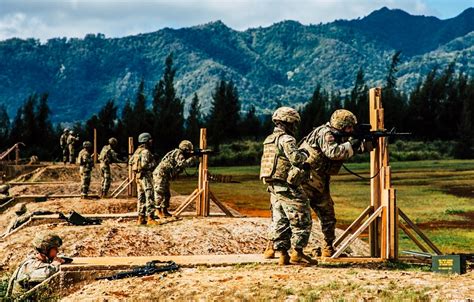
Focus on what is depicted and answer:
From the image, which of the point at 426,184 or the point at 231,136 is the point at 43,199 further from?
the point at 231,136

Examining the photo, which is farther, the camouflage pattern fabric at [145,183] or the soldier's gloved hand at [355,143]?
the camouflage pattern fabric at [145,183]

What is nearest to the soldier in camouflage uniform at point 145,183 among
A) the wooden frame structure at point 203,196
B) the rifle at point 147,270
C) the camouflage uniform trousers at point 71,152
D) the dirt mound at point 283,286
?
the wooden frame structure at point 203,196

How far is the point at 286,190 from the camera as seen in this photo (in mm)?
13047

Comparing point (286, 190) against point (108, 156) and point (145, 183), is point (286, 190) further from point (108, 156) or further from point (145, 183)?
point (108, 156)

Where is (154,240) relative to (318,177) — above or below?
below

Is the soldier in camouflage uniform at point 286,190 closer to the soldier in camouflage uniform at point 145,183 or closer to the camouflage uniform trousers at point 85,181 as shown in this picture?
the soldier in camouflage uniform at point 145,183

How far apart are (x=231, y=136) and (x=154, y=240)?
77.4 metres

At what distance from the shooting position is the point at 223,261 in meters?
14.5

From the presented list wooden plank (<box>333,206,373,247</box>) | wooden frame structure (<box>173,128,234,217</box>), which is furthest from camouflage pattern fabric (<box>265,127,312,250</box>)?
wooden frame structure (<box>173,128,234,217</box>)

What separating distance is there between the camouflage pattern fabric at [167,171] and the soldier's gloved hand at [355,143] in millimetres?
8968

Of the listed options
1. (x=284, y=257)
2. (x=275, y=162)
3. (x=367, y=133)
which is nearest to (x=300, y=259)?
(x=284, y=257)

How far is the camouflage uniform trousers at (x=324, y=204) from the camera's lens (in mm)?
14164

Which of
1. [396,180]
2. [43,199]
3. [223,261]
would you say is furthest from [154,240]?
[396,180]

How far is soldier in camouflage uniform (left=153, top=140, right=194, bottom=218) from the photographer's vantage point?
22.3 meters
